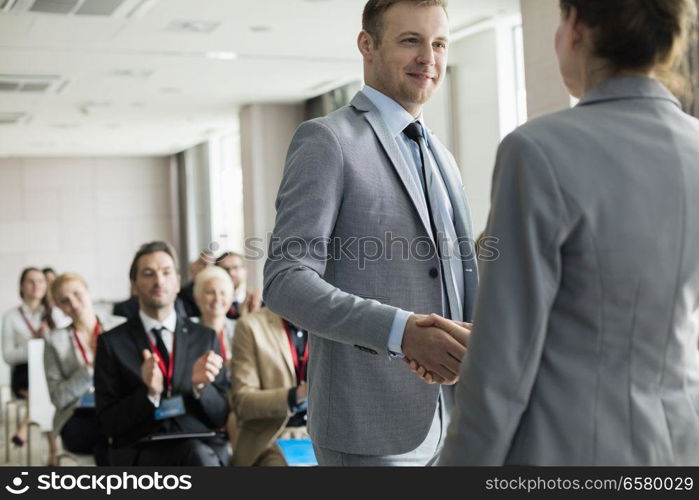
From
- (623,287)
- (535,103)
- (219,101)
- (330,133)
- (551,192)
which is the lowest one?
(623,287)

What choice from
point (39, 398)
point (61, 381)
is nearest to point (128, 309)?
point (39, 398)

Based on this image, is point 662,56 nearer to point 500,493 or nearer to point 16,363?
point 500,493

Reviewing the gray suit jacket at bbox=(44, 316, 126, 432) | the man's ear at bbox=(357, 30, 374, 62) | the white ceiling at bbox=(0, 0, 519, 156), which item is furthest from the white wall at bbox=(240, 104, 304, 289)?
the man's ear at bbox=(357, 30, 374, 62)

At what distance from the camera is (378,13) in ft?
6.40

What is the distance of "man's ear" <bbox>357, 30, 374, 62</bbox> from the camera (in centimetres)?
198

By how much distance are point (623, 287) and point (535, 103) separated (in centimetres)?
699

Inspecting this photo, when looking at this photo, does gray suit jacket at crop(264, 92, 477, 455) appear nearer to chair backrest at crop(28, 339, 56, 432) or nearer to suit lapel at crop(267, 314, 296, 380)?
suit lapel at crop(267, 314, 296, 380)

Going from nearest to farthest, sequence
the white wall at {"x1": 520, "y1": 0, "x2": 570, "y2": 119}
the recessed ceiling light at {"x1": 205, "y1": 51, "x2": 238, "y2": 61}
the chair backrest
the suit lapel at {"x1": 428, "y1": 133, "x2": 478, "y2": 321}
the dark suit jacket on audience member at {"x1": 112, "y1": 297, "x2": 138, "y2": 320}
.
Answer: the suit lapel at {"x1": 428, "y1": 133, "x2": 478, "y2": 321} < the chair backrest < the dark suit jacket on audience member at {"x1": 112, "y1": 297, "x2": 138, "y2": 320} < the white wall at {"x1": 520, "y1": 0, "x2": 570, "y2": 119} < the recessed ceiling light at {"x1": 205, "y1": 51, "x2": 238, "y2": 61}

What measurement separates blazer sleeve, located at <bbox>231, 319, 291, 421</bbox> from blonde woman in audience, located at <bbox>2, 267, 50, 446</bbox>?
3196 millimetres

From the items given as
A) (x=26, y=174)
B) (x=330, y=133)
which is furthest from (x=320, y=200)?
(x=26, y=174)

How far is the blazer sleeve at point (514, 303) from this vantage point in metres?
1.19

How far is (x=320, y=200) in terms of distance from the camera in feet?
5.79

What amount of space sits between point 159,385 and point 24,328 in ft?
16.6

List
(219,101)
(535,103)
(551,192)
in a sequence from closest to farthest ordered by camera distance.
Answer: (551,192) < (535,103) < (219,101)
